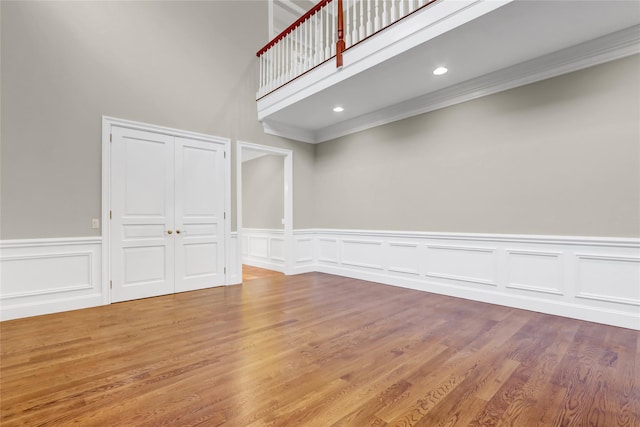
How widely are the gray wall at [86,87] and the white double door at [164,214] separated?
26 centimetres

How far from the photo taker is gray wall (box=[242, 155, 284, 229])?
656 cm

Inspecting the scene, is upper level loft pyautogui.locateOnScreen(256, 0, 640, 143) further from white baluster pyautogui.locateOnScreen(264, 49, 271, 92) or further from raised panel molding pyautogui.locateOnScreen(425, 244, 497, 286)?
raised panel molding pyautogui.locateOnScreen(425, 244, 497, 286)

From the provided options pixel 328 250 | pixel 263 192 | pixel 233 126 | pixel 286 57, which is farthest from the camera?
pixel 263 192

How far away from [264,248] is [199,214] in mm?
2291

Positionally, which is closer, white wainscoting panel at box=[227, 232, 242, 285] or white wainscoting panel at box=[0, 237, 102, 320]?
white wainscoting panel at box=[0, 237, 102, 320]

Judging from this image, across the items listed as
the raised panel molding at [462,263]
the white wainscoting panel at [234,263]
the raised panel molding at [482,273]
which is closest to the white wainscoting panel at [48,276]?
the raised panel molding at [482,273]

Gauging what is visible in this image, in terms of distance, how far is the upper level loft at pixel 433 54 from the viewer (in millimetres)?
2861

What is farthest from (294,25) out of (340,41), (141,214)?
(141,214)

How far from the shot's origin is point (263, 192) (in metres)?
7.05

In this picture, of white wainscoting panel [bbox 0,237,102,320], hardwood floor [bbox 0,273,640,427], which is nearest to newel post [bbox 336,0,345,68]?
hardwood floor [bbox 0,273,640,427]

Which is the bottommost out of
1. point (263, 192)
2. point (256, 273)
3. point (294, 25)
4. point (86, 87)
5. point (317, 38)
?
point (256, 273)

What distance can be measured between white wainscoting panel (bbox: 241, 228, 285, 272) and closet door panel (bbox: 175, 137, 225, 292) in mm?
1571

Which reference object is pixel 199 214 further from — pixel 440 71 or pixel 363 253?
pixel 440 71

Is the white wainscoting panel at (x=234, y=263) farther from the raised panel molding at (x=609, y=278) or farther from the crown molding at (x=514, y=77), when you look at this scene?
the raised panel molding at (x=609, y=278)
